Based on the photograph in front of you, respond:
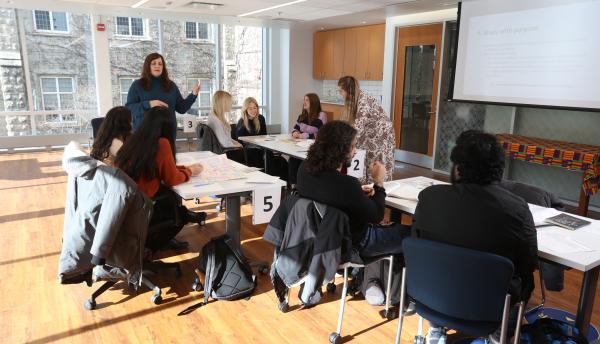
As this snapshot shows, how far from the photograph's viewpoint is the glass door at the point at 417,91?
672cm

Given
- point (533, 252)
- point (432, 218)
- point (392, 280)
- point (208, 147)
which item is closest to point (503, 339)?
point (533, 252)

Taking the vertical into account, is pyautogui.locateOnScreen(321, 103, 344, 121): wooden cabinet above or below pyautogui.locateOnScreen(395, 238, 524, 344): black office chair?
above

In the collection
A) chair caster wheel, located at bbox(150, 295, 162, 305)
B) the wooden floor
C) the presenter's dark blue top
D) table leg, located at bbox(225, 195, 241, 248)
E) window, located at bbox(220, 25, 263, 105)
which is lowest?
the wooden floor

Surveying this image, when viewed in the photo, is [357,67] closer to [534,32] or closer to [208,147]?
[534,32]

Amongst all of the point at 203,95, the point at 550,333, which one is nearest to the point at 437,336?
the point at 550,333

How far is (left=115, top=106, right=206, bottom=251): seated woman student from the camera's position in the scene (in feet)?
8.79

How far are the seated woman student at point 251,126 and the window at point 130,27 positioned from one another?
4.50 meters

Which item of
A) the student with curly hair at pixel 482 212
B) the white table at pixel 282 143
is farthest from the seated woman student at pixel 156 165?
the student with curly hair at pixel 482 212

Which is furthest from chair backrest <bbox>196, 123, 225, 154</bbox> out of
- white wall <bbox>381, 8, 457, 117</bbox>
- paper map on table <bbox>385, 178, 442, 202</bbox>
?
white wall <bbox>381, 8, 457, 117</bbox>

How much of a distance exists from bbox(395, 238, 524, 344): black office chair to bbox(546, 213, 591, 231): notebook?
21.6 inches

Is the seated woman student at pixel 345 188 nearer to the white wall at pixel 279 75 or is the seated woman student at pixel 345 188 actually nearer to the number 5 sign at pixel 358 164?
the number 5 sign at pixel 358 164

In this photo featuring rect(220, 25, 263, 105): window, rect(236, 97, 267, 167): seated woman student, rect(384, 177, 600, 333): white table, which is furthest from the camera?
rect(220, 25, 263, 105): window

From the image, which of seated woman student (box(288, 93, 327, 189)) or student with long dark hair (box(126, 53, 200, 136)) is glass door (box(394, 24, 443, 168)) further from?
student with long dark hair (box(126, 53, 200, 136))

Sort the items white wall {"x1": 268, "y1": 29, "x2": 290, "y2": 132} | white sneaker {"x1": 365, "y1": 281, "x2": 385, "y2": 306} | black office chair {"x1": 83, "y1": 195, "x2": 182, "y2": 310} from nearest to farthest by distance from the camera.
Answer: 1. black office chair {"x1": 83, "y1": 195, "x2": 182, "y2": 310}
2. white sneaker {"x1": 365, "y1": 281, "x2": 385, "y2": 306}
3. white wall {"x1": 268, "y1": 29, "x2": 290, "y2": 132}
